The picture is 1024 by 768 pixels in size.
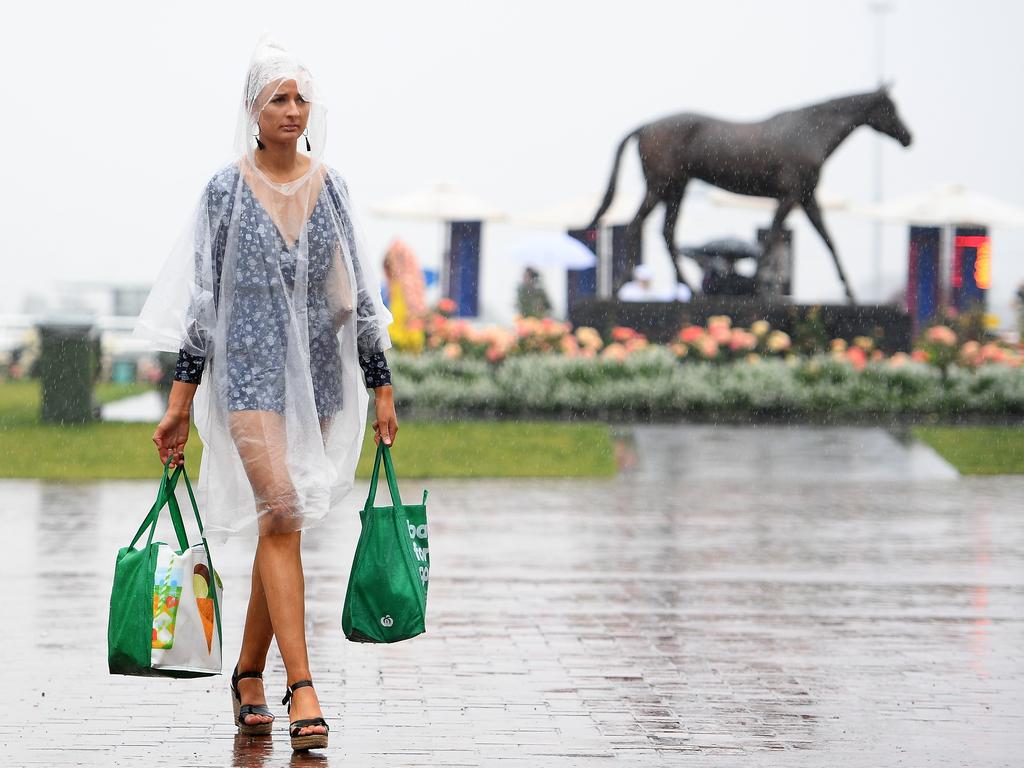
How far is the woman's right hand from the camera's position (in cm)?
494

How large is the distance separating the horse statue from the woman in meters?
15.6

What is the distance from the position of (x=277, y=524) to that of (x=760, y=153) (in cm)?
1651

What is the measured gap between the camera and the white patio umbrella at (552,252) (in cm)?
3369

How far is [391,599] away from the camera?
492 cm

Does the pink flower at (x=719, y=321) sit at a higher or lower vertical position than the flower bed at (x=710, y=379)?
higher

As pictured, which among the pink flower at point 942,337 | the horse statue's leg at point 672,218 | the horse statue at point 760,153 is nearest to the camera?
the pink flower at point 942,337

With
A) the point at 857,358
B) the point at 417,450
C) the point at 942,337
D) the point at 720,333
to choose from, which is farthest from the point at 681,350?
the point at 417,450

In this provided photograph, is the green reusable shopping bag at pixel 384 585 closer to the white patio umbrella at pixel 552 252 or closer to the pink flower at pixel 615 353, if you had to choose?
the pink flower at pixel 615 353

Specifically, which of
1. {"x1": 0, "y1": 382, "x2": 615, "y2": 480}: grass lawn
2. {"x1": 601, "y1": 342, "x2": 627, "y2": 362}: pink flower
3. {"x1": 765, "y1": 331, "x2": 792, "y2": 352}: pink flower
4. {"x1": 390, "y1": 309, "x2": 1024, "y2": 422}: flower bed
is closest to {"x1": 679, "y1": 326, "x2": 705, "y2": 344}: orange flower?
{"x1": 390, "y1": 309, "x2": 1024, "y2": 422}: flower bed

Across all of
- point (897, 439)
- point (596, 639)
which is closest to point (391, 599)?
point (596, 639)

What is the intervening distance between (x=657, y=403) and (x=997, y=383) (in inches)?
129

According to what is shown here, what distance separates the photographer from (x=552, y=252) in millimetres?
33781

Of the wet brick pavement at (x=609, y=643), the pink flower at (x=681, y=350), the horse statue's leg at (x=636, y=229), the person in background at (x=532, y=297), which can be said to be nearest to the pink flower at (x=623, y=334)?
the pink flower at (x=681, y=350)

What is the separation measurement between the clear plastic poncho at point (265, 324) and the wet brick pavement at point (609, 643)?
2.23 feet
